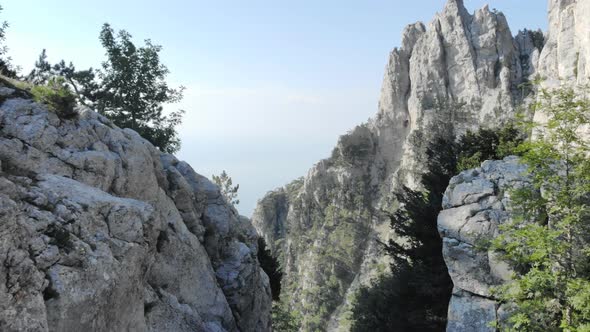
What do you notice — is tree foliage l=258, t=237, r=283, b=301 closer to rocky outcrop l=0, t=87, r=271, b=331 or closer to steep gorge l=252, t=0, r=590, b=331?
rocky outcrop l=0, t=87, r=271, b=331

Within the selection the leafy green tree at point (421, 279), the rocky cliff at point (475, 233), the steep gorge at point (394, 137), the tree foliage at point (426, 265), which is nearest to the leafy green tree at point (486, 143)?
the tree foliage at point (426, 265)

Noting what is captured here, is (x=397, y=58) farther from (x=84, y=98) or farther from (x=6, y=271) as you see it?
(x=6, y=271)

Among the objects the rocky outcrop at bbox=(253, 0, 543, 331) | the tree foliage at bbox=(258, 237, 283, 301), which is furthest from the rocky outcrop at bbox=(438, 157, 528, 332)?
the rocky outcrop at bbox=(253, 0, 543, 331)

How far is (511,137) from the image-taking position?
2439 centimetres

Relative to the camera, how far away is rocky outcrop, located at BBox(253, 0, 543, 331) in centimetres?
7556

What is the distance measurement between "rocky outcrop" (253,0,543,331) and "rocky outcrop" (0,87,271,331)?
49.2m

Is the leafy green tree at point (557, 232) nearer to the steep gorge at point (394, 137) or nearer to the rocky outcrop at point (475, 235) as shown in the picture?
the rocky outcrop at point (475, 235)

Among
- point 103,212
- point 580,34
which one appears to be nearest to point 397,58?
point 580,34

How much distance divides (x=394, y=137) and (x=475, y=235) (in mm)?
75812

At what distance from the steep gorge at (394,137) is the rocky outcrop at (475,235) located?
156ft

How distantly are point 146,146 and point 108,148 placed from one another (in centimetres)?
307

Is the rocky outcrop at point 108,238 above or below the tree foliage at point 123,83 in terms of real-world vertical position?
below

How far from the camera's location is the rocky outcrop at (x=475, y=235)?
16172 millimetres

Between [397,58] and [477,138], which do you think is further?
[397,58]
